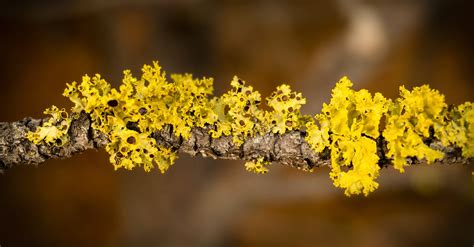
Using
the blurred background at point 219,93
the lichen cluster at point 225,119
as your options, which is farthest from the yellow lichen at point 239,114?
the blurred background at point 219,93

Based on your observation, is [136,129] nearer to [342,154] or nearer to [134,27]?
[342,154]

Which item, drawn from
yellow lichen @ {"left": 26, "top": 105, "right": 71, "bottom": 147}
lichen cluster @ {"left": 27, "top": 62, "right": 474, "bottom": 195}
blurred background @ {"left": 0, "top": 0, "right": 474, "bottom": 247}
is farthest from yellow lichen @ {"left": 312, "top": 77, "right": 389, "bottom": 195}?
blurred background @ {"left": 0, "top": 0, "right": 474, "bottom": 247}

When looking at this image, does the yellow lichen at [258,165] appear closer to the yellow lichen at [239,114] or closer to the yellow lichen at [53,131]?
the yellow lichen at [239,114]

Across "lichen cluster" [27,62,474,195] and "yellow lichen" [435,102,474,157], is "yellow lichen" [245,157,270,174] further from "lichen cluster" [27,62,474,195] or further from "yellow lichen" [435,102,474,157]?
"yellow lichen" [435,102,474,157]

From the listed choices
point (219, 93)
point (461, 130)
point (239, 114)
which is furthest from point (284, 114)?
point (219, 93)

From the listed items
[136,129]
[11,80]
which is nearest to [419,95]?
[136,129]
